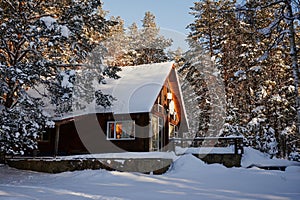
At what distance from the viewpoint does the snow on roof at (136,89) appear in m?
14.4

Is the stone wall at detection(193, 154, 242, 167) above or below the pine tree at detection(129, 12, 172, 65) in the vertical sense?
below

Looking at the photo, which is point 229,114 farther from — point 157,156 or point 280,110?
point 157,156

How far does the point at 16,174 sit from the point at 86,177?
3335mm

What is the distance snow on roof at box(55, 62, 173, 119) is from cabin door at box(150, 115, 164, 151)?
1776 mm

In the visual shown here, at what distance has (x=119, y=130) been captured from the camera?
15164 mm

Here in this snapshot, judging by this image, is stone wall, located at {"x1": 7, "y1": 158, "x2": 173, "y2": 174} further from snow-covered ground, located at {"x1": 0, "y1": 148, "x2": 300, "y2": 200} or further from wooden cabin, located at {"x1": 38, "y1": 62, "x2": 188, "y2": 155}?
wooden cabin, located at {"x1": 38, "y1": 62, "x2": 188, "y2": 155}

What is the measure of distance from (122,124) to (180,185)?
7620 millimetres

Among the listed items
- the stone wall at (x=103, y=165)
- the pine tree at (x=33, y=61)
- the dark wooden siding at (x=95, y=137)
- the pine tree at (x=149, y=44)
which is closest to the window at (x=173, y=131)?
the dark wooden siding at (x=95, y=137)

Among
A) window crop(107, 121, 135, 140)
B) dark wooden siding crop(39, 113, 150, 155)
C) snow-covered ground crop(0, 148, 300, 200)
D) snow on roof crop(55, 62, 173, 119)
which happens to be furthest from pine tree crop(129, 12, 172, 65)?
snow-covered ground crop(0, 148, 300, 200)

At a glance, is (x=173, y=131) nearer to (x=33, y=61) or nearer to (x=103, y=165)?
(x=103, y=165)

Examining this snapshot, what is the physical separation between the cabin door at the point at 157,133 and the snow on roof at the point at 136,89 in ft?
5.83

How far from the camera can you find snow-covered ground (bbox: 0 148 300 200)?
251 inches

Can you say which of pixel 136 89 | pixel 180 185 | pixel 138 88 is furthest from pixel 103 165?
pixel 138 88

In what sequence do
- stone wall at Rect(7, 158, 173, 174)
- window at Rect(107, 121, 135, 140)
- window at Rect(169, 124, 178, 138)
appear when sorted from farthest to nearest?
window at Rect(169, 124, 178, 138), window at Rect(107, 121, 135, 140), stone wall at Rect(7, 158, 173, 174)
